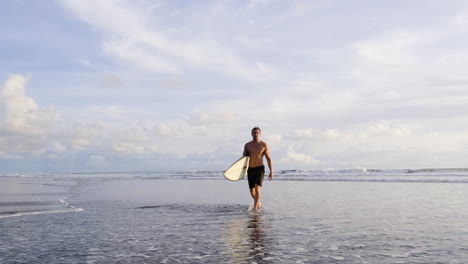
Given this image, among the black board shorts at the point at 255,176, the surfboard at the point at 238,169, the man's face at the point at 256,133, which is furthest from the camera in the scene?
the surfboard at the point at 238,169

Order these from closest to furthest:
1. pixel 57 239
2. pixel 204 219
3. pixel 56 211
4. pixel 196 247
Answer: pixel 196 247, pixel 57 239, pixel 204 219, pixel 56 211

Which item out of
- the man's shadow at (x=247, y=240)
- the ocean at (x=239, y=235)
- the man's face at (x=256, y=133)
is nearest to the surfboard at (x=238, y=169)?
the man's face at (x=256, y=133)

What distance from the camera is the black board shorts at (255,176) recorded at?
12.2m

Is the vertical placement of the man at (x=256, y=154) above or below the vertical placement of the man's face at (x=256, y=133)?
below

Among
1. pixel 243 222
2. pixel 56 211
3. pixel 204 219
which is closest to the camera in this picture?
pixel 243 222

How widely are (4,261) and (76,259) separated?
946 mm

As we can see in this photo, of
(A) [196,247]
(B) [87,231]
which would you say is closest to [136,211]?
(B) [87,231]

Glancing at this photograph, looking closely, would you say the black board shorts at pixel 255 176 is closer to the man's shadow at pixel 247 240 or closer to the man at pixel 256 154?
the man at pixel 256 154

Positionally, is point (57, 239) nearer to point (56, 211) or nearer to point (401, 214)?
point (56, 211)

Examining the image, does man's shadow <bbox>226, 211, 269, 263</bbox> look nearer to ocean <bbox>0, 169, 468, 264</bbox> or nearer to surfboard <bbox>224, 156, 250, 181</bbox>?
ocean <bbox>0, 169, 468, 264</bbox>

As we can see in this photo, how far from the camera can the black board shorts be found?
12.2 meters

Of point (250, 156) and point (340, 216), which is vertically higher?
point (250, 156)

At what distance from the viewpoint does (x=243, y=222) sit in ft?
29.9

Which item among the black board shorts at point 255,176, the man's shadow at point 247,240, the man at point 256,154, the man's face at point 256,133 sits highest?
the man's face at point 256,133
